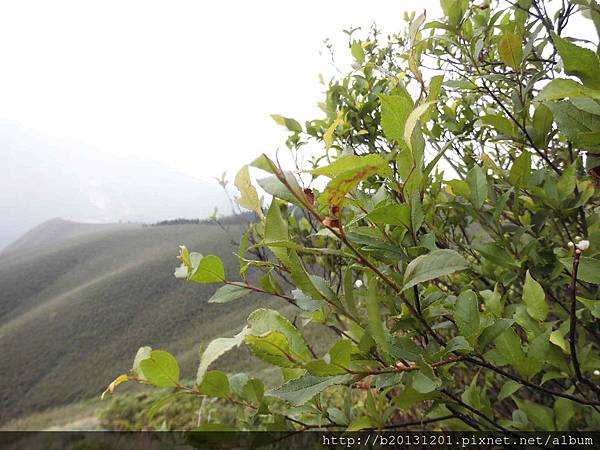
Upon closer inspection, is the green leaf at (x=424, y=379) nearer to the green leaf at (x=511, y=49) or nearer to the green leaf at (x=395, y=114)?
the green leaf at (x=395, y=114)

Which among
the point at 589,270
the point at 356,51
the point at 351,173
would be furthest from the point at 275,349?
the point at 356,51

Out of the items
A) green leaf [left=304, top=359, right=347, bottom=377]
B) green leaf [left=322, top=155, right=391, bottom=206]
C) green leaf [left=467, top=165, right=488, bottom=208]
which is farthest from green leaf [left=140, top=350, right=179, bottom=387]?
green leaf [left=467, top=165, right=488, bottom=208]

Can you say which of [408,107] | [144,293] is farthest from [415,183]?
[144,293]

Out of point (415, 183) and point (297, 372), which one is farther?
point (297, 372)

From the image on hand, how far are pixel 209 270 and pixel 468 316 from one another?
2.32 feet

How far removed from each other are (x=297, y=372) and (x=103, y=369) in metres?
32.0

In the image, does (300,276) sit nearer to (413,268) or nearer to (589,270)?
(413,268)

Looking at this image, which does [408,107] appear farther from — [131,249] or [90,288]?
[131,249]

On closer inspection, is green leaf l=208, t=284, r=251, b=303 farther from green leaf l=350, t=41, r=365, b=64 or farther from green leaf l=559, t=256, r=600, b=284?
green leaf l=350, t=41, r=365, b=64

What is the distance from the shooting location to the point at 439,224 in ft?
6.35

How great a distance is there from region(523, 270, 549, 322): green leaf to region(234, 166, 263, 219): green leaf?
31.6 inches

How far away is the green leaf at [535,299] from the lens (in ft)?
3.38

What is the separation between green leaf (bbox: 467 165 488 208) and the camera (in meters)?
1.20

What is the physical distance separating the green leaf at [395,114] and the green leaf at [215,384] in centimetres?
78
